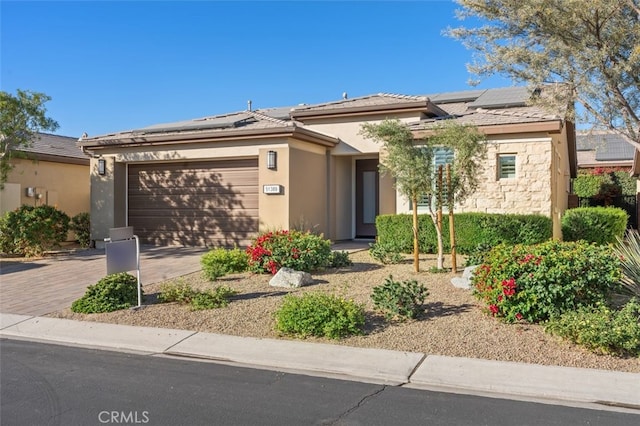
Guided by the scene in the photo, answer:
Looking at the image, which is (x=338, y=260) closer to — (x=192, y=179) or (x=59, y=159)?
(x=192, y=179)

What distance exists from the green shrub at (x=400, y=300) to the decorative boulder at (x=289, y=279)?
2.16 meters

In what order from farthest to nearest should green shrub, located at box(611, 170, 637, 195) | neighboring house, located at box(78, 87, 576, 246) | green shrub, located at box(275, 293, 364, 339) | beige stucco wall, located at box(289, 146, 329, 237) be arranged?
green shrub, located at box(611, 170, 637, 195) < beige stucco wall, located at box(289, 146, 329, 237) < neighboring house, located at box(78, 87, 576, 246) < green shrub, located at box(275, 293, 364, 339)

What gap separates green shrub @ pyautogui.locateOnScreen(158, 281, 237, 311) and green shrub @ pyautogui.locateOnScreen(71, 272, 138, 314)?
0.51 meters

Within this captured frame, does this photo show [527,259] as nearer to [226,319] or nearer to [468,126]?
[468,126]

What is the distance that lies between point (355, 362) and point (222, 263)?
5580 mm

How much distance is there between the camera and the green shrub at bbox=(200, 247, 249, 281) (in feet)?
35.2

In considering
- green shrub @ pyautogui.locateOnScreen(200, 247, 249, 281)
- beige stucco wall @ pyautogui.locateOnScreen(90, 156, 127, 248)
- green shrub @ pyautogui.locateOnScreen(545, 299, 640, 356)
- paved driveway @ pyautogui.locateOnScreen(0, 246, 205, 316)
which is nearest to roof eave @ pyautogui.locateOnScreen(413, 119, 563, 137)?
green shrub @ pyautogui.locateOnScreen(200, 247, 249, 281)

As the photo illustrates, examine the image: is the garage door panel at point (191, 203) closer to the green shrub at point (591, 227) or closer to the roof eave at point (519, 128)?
the roof eave at point (519, 128)

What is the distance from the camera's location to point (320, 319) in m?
7.14

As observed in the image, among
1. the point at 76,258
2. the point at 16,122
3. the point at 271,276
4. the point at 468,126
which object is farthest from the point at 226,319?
the point at 16,122

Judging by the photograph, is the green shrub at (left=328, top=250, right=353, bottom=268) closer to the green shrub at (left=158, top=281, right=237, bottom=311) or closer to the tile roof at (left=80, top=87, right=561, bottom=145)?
the green shrub at (left=158, top=281, right=237, bottom=311)

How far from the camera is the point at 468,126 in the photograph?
1013 centimetres

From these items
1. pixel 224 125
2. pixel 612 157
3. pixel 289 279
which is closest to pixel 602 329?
pixel 289 279

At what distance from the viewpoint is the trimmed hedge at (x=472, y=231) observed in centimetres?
1248
